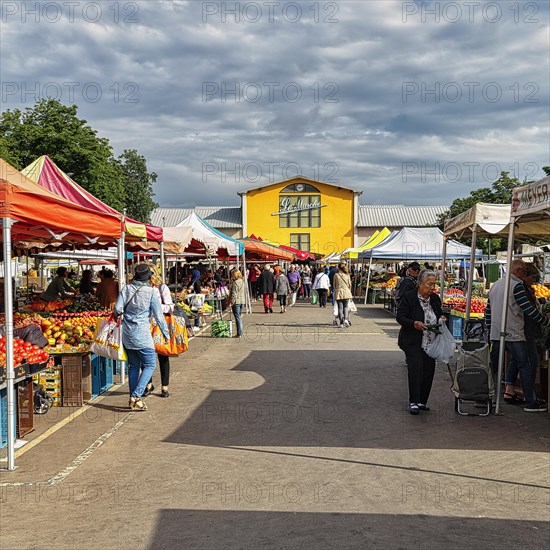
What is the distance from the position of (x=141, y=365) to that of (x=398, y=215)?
75.6m

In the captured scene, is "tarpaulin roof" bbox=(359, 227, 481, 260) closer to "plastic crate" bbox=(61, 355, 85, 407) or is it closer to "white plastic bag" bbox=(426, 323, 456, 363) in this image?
"white plastic bag" bbox=(426, 323, 456, 363)

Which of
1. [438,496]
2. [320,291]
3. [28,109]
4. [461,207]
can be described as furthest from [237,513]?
[461,207]

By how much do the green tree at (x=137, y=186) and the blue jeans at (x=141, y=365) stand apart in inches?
2466

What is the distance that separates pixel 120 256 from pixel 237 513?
6338 mm

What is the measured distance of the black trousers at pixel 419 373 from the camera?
8.03 metres

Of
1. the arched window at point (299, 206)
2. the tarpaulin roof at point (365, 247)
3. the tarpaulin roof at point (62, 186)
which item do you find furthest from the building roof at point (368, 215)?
the tarpaulin roof at point (62, 186)

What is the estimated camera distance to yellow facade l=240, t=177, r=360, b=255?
248ft

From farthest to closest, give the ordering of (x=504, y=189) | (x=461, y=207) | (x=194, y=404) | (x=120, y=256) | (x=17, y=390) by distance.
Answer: (x=461, y=207) < (x=504, y=189) < (x=120, y=256) < (x=194, y=404) < (x=17, y=390)

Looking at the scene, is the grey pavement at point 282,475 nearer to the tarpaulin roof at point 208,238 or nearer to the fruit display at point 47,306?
the fruit display at point 47,306

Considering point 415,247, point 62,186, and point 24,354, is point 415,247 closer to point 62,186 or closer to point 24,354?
point 62,186

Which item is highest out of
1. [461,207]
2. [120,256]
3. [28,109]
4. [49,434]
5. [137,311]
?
[28,109]

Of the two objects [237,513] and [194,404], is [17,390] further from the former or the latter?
[237,513]

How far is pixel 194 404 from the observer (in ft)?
28.6

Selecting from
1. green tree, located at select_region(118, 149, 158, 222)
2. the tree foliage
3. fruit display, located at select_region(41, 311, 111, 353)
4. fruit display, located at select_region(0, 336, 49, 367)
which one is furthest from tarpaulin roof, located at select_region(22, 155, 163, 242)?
green tree, located at select_region(118, 149, 158, 222)
